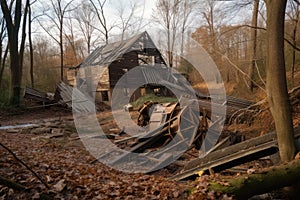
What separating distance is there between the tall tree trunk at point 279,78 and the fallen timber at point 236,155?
26cm

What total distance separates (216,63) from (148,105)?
484 inches

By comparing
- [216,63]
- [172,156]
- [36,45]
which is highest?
[36,45]

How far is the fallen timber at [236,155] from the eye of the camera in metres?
4.07

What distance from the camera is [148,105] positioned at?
1070 cm

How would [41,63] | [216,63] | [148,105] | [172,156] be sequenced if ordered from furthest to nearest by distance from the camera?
[41,63] < [216,63] < [148,105] < [172,156]

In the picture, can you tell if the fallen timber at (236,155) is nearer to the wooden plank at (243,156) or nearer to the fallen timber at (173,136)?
the wooden plank at (243,156)

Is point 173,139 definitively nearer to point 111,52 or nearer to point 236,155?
point 236,155

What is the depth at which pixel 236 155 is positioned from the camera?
4.15 m

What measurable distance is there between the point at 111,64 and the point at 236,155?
19065 mm

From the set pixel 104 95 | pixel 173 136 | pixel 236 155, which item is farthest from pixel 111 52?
pixel 236 155

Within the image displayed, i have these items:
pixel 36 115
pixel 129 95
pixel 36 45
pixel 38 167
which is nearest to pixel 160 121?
pixel 38 167

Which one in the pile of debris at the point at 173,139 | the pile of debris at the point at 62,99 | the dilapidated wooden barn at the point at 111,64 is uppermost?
the dilapidated wooden barn at the point at 111,64

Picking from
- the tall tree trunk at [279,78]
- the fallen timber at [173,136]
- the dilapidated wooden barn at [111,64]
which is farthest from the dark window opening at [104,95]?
the tall tree trunk at [279,78]

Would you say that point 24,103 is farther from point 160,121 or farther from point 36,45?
point 36,45
